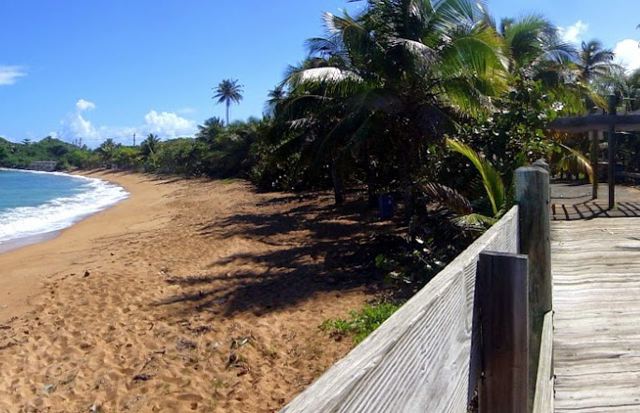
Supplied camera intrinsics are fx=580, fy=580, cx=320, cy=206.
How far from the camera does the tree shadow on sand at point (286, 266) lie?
8.59 metres

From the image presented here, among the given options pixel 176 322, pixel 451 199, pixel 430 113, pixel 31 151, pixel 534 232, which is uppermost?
A: pixel 31 151

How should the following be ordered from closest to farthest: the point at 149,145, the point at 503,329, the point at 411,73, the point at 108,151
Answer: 1. the point at 503,329
2. the point at 411,73
3. the point at 149,145
4. the point at 108,151

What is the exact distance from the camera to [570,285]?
5.54 m

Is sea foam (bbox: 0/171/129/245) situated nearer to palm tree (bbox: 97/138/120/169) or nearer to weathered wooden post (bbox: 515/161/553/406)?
weathered wooden post (bbox: 515/161/553/406)

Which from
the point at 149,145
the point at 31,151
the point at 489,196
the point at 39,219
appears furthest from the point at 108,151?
the point at 489,196

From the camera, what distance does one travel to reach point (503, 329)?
1569mm

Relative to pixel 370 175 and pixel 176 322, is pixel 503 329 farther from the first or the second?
pixel 370 175

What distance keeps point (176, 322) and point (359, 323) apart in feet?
8.18

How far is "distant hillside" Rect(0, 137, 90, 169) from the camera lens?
135500 mm

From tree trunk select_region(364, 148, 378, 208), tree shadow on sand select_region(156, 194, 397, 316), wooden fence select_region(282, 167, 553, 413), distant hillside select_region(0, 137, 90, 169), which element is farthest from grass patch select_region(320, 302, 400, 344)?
distant hillside select_region(0, 137, 90, 169)

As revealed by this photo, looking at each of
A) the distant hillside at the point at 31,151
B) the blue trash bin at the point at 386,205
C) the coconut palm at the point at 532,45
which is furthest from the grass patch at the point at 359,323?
the distant hillside at the point at 31,151

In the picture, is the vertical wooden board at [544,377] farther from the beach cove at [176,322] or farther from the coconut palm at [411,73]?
the coconut palm at [411,73]

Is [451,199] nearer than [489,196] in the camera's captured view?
No

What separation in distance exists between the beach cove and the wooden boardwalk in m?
2.43
